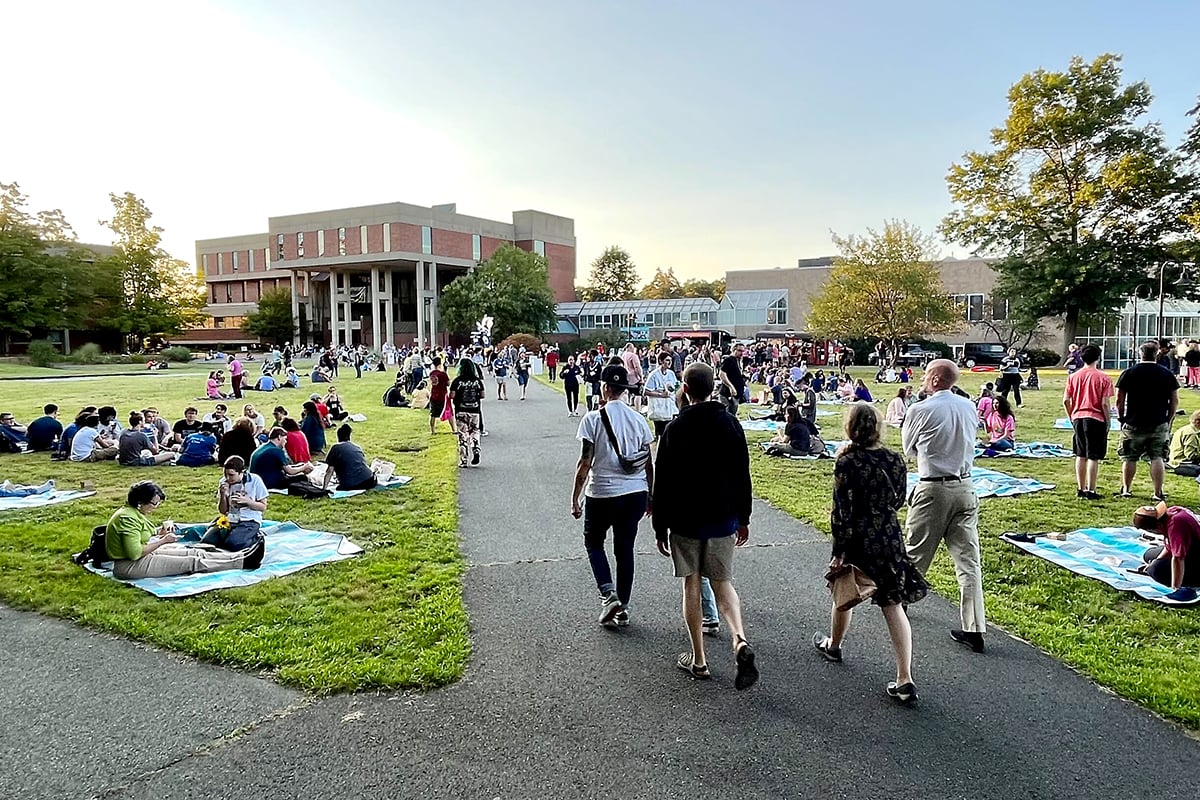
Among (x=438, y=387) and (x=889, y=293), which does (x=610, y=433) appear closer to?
(x=438, y=387)

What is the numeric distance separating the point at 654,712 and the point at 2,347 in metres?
69.8

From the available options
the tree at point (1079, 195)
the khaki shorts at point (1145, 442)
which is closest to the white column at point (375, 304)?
the tree at point (1079, 195)

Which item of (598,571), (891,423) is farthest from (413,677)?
(891,423)

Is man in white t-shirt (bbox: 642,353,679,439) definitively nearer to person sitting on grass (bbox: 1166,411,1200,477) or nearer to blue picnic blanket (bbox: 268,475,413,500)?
blue picnic blanket (bbox: 268,475,413,500)

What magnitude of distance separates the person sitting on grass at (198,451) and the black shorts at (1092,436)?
12739 mm

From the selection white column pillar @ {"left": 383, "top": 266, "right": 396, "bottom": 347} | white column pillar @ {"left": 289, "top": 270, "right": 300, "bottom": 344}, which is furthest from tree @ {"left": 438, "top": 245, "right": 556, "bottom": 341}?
white column pillar @ {"left": 289, "top": 270, "right": 300, "bottom": 344}

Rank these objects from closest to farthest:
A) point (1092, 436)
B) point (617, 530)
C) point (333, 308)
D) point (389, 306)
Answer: point (617, 530) < point (1092, 436) < point (389, 306) < point (333, 308)

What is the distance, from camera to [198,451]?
12688 millimetres

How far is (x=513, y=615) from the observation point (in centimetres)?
548

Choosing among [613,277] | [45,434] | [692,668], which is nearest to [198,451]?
[45,434]

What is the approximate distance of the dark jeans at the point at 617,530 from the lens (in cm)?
505

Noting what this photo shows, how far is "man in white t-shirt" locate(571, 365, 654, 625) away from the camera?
4996 millimetres

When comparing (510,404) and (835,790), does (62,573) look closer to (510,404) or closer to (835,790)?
(835,790)

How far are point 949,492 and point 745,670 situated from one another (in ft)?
5.87
